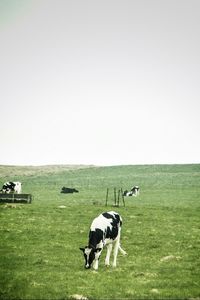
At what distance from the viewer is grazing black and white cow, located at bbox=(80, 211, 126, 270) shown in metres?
16.4

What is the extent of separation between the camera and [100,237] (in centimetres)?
1680

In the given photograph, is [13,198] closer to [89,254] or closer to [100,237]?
[100,237]

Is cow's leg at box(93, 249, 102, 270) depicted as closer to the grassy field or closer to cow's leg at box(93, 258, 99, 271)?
cow's leg at box(93, 258, 99, 271)

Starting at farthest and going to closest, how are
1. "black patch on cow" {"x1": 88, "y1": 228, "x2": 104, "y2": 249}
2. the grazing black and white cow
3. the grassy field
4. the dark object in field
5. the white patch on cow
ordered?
1. the dark object in field
2. the white patch on cow
3. "black patch on cow" {"x1": 88, "y1": 228, "x2": 104, "y2": 249}
4. the grazing black and white cow
5. the grassy field

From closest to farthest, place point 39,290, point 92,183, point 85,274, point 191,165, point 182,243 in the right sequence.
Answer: point 39,290 → point 85,274 → point 182,243 → point 92,183 → point 191,165

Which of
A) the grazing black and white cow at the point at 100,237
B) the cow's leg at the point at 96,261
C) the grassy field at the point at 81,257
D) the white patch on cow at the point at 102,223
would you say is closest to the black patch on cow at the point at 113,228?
the grazing black and white cow at the point at 100,237

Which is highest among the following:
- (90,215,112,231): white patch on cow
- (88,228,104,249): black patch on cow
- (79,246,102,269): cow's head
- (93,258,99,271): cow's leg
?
(90,215,112,231): white patch on cow

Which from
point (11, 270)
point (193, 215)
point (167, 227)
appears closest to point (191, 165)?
point (193, 215)

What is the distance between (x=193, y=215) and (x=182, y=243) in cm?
1471

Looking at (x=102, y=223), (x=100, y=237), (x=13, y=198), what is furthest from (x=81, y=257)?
(x=13, y=198)

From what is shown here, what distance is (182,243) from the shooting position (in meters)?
23.4

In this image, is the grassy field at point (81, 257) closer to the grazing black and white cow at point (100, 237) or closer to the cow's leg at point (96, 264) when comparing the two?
the cow's leg at point (96, 264)

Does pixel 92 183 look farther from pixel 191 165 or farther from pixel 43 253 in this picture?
pixel 43 253

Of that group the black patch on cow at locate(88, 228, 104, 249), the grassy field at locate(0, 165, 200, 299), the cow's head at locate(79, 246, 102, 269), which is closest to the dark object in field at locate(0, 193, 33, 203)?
the grassy field at locate(0, 165, 200, 299)
